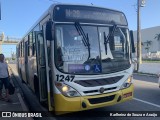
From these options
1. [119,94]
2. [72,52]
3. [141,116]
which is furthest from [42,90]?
[141,116]

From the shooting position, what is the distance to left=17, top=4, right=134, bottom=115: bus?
23.0 feet

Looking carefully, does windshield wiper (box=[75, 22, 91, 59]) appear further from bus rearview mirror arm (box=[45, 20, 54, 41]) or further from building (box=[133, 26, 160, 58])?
building (box=[133, 26, 160, 58])

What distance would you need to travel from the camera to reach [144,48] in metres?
93.2

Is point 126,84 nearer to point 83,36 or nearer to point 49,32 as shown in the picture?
point 83,36

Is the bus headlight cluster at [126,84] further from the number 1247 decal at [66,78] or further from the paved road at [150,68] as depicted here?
the paved road at [150,68]

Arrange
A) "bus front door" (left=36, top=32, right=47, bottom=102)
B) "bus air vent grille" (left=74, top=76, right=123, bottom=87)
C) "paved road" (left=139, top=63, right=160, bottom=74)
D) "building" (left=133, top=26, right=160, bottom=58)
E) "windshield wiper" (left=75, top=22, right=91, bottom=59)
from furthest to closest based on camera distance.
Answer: "building" (left=133, top=26, right=160, bottom=58) → "paved road" (left=139, top=63, right=160, bottom=74) → "bus front door" (left=36, top=32, right=47, bottom=102) → "windshield wiper" (left=75, top=22, right=91, bottom=59) → "bus air vent grille" (left=74, top=76, right=123, bottom=87)

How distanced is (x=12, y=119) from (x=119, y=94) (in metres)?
3.02

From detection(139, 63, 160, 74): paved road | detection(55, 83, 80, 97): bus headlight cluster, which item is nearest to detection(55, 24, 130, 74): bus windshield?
detection(55, 83, 80, 97): bus headlight cluster

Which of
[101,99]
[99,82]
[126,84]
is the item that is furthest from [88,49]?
[126,84]

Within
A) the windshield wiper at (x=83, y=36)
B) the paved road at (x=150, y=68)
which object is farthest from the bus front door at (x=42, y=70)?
the paved road at (x=150, y=68)

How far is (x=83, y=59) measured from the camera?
723cm

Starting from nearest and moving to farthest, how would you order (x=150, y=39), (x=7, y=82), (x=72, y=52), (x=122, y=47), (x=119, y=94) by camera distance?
(x=72, y=52)
(x=119, y=94)
(x=122, y=47)
(x=7, y=82)
(x=150, y=39)

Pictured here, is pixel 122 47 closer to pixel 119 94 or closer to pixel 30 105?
pixel 119 94

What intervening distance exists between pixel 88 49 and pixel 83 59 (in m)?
0.32
